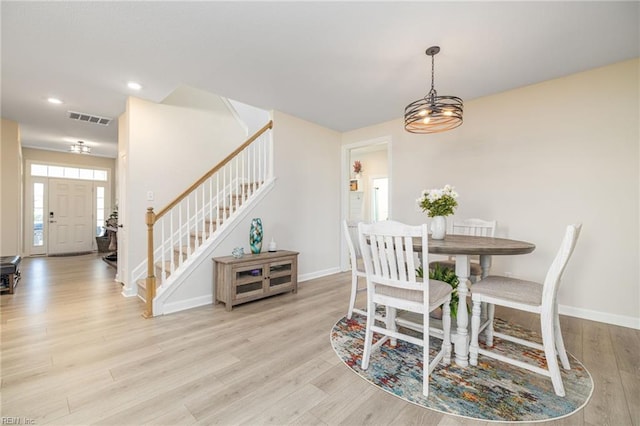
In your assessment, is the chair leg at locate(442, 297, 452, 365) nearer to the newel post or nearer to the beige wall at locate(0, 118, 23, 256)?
the newel post

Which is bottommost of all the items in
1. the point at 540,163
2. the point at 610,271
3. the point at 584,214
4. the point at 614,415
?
the point at 614,415

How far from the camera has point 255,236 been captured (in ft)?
11.6

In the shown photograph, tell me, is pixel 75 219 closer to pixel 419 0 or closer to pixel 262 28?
pixel 262 28

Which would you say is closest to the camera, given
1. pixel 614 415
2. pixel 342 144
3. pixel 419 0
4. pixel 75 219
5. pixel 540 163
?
pixel 614 415

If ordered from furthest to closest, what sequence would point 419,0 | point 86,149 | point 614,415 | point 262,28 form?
point 86,149, point 262,28, point 419,0, point 614,415

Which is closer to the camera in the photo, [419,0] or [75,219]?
[419,0]

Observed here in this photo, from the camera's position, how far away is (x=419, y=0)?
6.33ft

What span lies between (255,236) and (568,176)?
3.60 metres

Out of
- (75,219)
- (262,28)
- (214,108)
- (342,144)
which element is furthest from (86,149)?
(262,28)

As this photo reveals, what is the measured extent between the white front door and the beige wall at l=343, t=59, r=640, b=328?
29.0ft

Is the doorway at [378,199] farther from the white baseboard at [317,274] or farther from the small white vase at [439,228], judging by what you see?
the small white vase at [439,228]

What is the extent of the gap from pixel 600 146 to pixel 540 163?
19.4 inches

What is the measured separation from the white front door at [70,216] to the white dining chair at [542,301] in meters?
9.13

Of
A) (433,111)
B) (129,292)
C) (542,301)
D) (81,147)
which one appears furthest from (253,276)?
(81,147)
